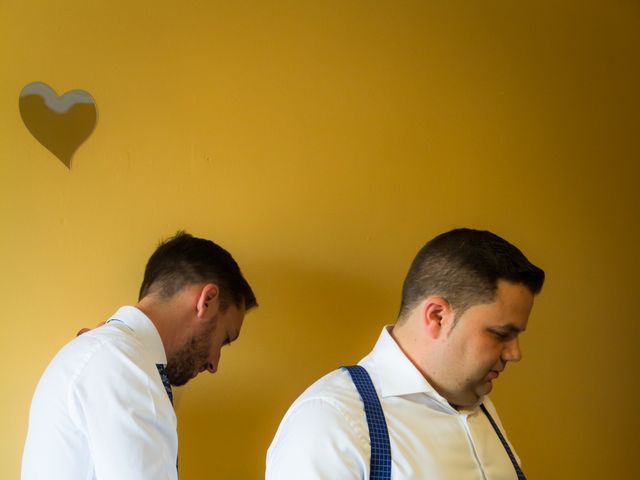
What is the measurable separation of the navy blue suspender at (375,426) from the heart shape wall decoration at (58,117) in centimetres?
86

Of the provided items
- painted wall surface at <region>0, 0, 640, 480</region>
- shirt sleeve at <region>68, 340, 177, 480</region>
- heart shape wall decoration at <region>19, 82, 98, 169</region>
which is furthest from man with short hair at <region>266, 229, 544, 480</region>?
heart shape wall decoration at <region>19, 82, 98, 169</region>

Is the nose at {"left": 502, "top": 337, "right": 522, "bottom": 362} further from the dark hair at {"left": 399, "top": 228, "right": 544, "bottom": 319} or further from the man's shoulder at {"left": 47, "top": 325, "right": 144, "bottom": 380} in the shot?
the man's shoulder at {"left": 47, "top": 325, "right": 144, "bottom": 380}

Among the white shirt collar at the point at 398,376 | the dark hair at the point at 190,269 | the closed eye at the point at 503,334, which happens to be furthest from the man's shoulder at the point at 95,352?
the closed eye at the point at 503,334

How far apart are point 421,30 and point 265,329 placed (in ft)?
2.94

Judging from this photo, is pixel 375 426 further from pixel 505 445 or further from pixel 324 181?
pixel 324 181

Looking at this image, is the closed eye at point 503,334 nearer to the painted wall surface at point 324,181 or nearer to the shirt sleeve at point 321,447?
the shirt sleeve at point 321,447

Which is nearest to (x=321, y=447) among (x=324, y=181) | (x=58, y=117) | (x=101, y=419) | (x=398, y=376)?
(x=398, y=376)

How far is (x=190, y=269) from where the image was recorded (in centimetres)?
157

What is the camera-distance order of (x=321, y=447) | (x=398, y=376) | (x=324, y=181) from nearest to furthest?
1. (x=321, y=447)
2. (x=398, y=376)
3. (x=324, y=181)

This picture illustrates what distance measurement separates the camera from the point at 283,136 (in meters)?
1.76

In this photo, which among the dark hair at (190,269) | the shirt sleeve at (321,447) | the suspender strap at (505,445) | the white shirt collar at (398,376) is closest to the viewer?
the shirt sleeve at (321,447)

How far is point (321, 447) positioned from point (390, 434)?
0.45 feet

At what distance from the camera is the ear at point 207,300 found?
5.17 feet

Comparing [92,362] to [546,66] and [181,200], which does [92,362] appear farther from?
[546,66]
